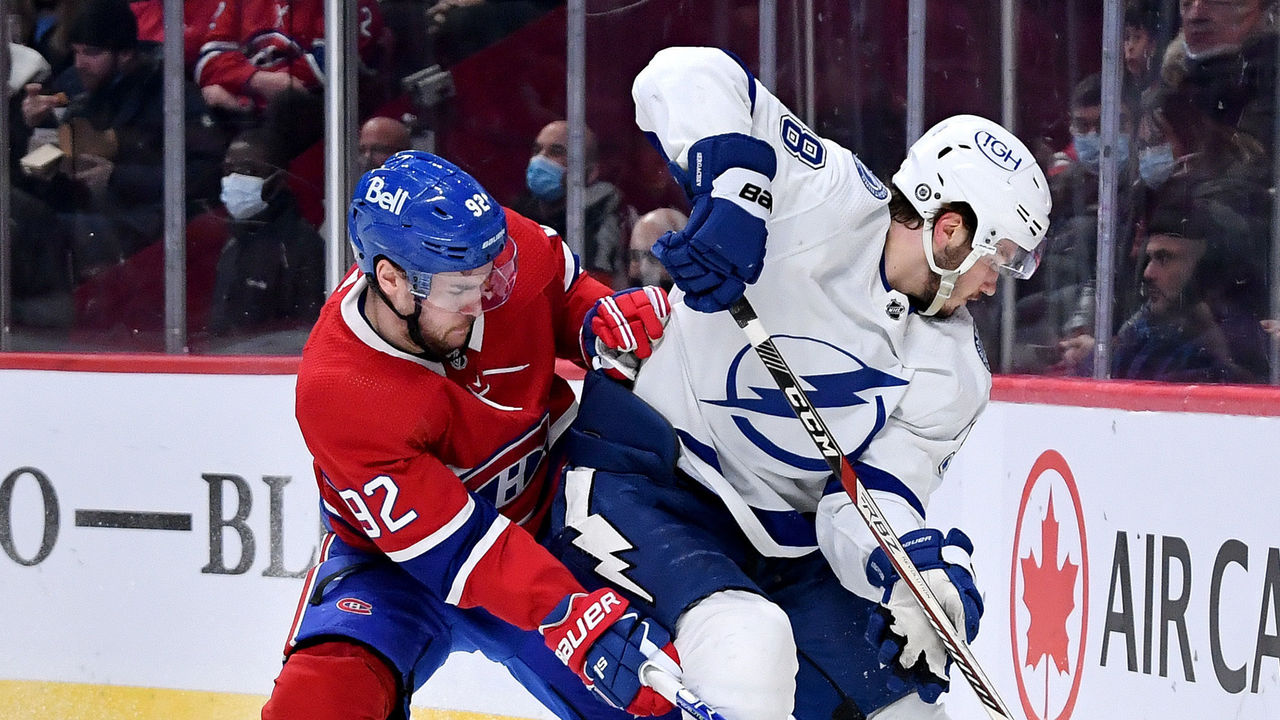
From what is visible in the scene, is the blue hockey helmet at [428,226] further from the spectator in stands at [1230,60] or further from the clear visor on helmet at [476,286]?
the spectator in stands at [1230,60]

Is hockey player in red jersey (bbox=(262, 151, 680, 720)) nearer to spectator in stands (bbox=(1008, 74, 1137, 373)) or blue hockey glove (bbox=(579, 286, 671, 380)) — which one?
blue hockey glove (bbox=(579, 286, 671, 380))

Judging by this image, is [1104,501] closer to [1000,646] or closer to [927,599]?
[1000,646]

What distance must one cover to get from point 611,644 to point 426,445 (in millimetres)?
380

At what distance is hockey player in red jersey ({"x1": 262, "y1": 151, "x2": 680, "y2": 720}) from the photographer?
209cm

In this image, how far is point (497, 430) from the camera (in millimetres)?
2291

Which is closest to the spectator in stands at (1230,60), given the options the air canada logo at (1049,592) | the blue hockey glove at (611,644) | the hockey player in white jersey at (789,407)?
the air canada logo at (1049,592)

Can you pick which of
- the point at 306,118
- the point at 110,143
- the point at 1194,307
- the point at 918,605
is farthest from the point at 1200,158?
the point at 110,143

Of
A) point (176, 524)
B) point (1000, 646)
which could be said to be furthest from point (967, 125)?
point (176, 524)

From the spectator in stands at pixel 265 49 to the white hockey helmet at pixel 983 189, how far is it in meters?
2.29

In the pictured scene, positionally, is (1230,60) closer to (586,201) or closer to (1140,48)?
(1140,48)

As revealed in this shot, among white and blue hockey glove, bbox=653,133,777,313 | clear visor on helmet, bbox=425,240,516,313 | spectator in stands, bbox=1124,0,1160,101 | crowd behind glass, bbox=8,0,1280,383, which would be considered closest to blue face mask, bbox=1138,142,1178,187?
spectator in stands, bbox=1124,0,1160,101

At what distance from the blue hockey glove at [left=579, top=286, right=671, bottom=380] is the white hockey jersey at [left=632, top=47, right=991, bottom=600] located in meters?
0.04

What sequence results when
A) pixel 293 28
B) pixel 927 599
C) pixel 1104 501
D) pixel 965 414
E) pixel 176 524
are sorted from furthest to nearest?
pixel 293 28
pixel 176 524
pixel 1104 501
pixel 965 414
pixel 927 599

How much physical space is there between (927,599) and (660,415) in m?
0.48
